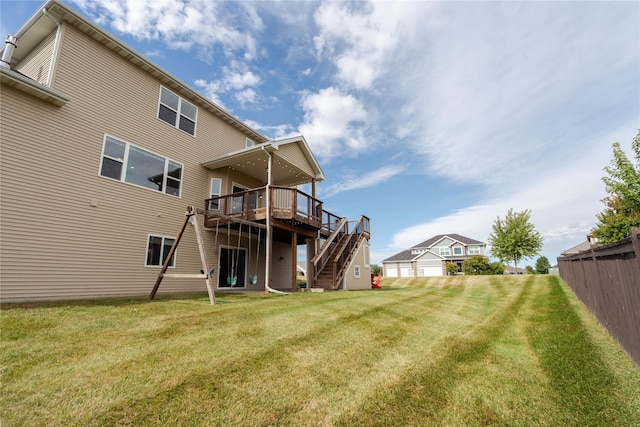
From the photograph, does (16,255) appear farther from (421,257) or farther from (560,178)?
(421,257)

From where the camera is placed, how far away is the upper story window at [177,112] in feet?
36.7

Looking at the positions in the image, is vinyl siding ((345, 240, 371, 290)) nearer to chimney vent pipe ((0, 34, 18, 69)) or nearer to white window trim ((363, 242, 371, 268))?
white window trim ((363, 242, 371, 268))

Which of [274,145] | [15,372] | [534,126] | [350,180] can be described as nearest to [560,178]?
[534,126]

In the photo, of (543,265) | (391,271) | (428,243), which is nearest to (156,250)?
(391,271)

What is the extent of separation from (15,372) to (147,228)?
7.93 m

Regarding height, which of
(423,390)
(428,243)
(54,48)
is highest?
(54,48)

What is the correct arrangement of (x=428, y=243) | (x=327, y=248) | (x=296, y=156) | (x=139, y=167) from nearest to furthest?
(x=139, y=167), (x=296, y=156), (x=327, y=248), (x=428, y=243)

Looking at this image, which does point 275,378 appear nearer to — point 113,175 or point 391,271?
point 113,175

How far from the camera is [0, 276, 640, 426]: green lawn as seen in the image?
2201mm

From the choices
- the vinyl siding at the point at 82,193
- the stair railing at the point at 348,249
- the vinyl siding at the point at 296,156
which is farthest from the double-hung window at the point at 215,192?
the stair railing at the point at 348,249

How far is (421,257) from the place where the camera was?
136 feet

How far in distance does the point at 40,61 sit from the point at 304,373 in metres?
12.4

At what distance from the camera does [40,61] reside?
884 centimetres

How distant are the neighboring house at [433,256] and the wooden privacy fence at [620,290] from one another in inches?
1440
